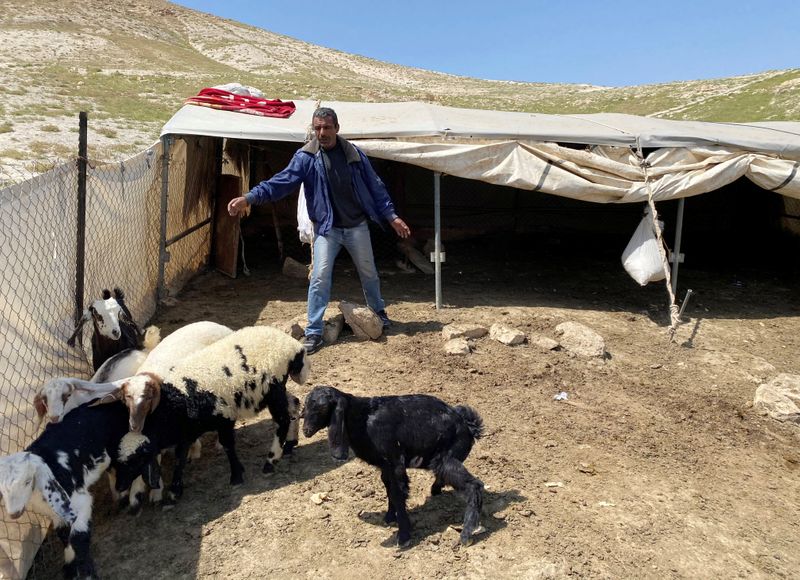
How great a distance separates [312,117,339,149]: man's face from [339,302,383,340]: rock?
1695 mm

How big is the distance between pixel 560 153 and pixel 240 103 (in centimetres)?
422

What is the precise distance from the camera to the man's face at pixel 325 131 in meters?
5.72

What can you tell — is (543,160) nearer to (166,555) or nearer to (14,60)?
(166,555)

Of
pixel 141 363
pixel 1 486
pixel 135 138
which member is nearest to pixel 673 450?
pixel 141 363

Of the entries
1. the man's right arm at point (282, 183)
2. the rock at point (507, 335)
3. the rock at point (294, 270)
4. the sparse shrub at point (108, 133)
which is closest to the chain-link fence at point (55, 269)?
the man's right arm at point (282, 183)

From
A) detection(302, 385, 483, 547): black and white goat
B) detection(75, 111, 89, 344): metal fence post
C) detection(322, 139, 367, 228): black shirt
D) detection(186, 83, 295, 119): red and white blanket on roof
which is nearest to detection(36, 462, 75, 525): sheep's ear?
detection(302, 385, 483, 547): black and white goat

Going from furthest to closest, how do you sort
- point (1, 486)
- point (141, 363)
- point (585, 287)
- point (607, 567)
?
1. point (585, 287)
2. point (141, 363)
3. point (607, 567)
4. point (1, 486)

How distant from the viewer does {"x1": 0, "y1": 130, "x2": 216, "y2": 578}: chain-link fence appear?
3359mm

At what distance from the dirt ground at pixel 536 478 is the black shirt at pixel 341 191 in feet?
4.19

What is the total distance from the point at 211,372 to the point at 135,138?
62.2 ft

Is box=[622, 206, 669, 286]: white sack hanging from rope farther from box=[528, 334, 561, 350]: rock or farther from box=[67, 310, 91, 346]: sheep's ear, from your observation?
box=[67, 310, 91, 346]: sheep's ear

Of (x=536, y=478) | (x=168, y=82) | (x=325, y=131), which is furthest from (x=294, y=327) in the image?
(x=168, y=82)

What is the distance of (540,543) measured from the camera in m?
3.33

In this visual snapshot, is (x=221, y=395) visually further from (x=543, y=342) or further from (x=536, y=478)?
(x=543, y=342)
